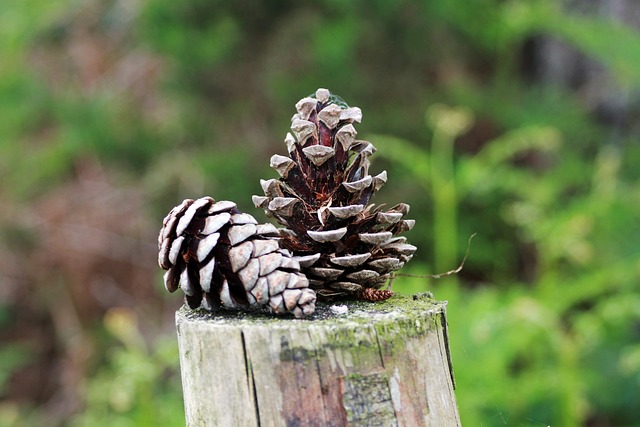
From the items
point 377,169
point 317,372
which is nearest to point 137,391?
point 317,372

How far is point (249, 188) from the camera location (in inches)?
165

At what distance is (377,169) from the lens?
4.19 meters

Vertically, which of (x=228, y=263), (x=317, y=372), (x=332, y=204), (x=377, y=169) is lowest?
(x=317, y=372)

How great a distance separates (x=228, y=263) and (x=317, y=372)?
0.29 m

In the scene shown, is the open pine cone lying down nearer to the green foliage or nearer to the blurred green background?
the blurred green background

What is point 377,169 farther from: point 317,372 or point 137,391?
point 317,372

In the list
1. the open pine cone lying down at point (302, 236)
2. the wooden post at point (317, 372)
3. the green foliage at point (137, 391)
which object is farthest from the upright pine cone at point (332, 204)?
the green foliage at point (137, 391)

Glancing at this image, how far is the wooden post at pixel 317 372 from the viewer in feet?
3.50

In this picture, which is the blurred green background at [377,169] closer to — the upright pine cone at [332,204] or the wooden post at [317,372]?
the upright pine cone at [332,204]

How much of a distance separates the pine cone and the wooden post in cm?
5

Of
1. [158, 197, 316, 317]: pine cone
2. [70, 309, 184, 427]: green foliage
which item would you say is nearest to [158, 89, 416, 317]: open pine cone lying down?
[158, 197, 316, 317]: pine cone

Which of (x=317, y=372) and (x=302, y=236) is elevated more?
(x=302, y=236)

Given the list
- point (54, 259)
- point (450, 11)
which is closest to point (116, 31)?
point (54, 259)

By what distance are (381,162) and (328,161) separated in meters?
2.92
